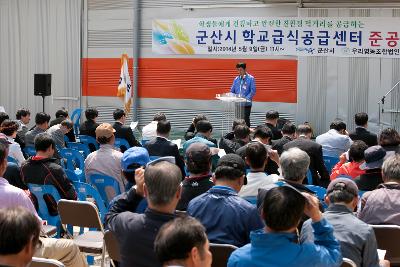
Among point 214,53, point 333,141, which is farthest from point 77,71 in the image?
point 333,141

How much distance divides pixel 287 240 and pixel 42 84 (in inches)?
537

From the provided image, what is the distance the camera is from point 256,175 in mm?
5090

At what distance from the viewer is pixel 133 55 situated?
53.1 feet

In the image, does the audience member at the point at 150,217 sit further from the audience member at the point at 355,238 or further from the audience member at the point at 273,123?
the audience member at the point at 273,123

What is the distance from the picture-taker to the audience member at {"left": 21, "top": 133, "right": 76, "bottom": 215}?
573cm

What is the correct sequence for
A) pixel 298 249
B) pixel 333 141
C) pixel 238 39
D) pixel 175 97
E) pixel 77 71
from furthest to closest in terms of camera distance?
1. pixel 77 71
2. pixel 175 97
3. pixel 238 39
4. pixel 333 141
5. pixel 298 249

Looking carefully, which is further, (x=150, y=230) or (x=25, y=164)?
(x=25, y=164)

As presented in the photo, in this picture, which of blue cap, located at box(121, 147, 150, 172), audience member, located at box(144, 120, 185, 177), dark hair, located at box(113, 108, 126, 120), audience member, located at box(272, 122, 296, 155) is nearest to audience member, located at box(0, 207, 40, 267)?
blue cap, located at box(121, 147, 150, 172)

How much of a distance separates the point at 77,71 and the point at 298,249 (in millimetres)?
14784

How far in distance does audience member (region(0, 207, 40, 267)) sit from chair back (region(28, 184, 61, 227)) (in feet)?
9.69

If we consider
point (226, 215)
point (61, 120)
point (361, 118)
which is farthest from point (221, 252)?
point (61, 120)

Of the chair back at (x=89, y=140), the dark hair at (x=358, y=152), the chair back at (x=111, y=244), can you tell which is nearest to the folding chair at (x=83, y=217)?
the chair back at (x=111, y=244)

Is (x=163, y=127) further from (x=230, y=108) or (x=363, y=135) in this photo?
(x=230, y=108)

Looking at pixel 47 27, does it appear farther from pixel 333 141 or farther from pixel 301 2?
pixel 333 141
